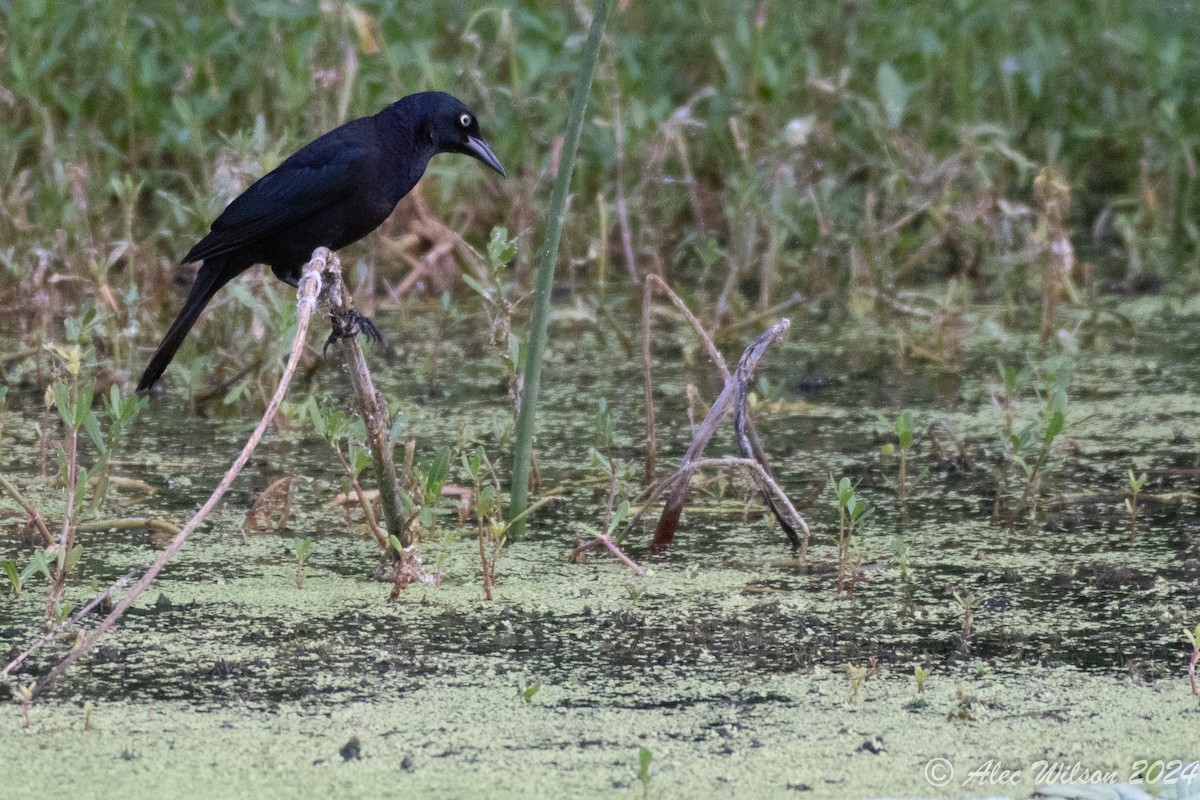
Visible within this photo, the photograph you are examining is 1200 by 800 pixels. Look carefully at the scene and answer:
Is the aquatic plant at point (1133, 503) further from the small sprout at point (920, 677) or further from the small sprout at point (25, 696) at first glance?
the small sprout at point (25, 696)

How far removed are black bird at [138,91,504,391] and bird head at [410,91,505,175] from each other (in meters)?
0.01

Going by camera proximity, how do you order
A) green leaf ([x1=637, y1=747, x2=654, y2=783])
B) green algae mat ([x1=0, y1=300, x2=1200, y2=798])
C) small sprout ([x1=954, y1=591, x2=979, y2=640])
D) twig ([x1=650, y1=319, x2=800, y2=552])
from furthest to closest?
twig ([x1=650, y1=319, x2=800, y2=552])
small sprout ([x1=954, y1=591, x2=979, y2=640])
green algae mat ([x1=0, y1=300, x2=1200, y2=798])
green leaf ([x1=637, y1=747, x2=654, y2=783])

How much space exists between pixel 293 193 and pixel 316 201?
0.05 metres

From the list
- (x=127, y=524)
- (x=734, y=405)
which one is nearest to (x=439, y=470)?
(x=734, y=405)

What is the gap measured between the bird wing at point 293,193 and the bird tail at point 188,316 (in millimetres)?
110

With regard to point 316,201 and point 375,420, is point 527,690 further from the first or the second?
point 316,201

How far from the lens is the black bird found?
3.74 meters

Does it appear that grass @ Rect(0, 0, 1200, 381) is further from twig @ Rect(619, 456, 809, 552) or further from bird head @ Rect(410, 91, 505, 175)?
twig @ Rect(619, 456, 809, 552)

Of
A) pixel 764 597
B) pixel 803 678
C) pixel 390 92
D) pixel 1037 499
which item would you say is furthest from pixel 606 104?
pixel 803 678

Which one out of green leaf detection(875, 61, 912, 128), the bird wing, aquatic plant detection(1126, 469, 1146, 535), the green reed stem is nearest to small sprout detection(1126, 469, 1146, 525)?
aquatic plant detection(1126, 469, 1146, 535)

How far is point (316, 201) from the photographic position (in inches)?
Answer: 147

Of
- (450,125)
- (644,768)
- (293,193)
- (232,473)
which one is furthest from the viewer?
(450,125)

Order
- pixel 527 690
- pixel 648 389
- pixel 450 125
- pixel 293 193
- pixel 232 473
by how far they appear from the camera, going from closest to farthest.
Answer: pixel 232 473 → pixel 527 690 → pixel 648 389 → pixel 293 193 → pixel 450 125

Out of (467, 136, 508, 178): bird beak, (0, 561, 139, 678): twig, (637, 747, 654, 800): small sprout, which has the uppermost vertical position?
(467, 136, 508, 178): bird beak
